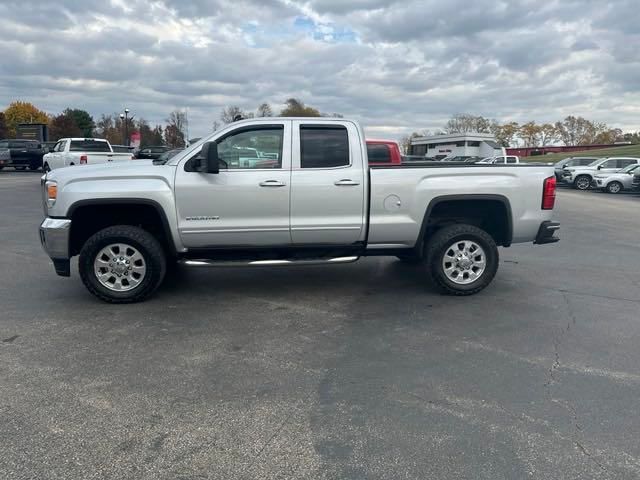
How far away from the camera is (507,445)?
2.99 meters

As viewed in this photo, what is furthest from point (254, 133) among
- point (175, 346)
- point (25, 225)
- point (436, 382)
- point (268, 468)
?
point (25, 225)

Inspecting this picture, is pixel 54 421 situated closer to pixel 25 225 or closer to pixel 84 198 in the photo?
pixel 84 198

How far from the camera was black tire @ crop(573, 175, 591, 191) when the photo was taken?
2742cm

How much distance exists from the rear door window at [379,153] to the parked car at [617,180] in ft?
60.0

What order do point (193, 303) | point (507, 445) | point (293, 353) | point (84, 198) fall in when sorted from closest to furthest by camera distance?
point (507, 445)
point (293, 353)
point (84, 198)
point (193, 303)

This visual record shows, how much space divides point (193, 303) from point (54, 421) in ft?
8.19

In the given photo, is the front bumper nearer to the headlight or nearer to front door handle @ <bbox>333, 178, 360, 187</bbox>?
the headlight

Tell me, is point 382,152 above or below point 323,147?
above

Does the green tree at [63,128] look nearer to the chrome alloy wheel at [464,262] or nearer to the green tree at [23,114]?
the green tree at [23,114]

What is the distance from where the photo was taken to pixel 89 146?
2172 cm

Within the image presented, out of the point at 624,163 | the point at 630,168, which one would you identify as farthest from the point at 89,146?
the point at 624,163

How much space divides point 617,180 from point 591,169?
2.76 metres

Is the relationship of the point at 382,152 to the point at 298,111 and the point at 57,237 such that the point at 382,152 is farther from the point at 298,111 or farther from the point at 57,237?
the point at 298,111

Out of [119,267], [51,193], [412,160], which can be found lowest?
[119,267]
